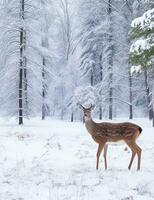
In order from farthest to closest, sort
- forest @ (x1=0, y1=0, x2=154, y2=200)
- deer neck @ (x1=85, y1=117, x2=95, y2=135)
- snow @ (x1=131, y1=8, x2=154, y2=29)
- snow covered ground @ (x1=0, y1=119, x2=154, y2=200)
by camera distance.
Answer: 1. snow @ (x1=131, y1=8, x2=154, y2=29)
2. deer neck @ (x1=85, y1=117, x2=95, y2=135)
3. forest @ (x1=0, y1=0, x2=154, y2=200)
4. snow covered ground @ (x1=0, y1=119, x2=154, y2=200)

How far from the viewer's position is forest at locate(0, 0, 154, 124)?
85.9ft

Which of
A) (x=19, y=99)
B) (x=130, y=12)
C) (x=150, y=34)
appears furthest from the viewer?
(x=130, y=12)

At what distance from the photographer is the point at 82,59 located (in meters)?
34.7

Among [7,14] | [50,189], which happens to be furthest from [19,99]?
[50,189]

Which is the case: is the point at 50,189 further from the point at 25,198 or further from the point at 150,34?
the point at 150,34

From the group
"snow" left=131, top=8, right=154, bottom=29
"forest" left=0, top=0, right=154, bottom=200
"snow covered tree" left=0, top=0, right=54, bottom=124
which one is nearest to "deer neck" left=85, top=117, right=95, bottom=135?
"forest" left=0, top=0, right=154, bottom=200

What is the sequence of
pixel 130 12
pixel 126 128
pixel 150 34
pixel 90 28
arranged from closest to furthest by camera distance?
pixel 126 128 → pixel 150 34 → pixel 130 12 → pixel 90 28

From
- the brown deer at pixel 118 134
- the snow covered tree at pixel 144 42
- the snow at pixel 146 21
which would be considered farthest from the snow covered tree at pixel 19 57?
the brown deer at pixel 118 134

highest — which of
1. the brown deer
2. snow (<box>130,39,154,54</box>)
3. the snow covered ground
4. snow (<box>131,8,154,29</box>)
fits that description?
snow (<box>131,8,154,29</box>)

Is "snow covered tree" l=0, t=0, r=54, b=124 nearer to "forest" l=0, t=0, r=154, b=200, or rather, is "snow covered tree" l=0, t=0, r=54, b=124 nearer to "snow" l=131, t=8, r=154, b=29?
"forest" l=0, t=0, r=154, b=200

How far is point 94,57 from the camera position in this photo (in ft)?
112

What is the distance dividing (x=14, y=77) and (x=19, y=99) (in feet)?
5.52

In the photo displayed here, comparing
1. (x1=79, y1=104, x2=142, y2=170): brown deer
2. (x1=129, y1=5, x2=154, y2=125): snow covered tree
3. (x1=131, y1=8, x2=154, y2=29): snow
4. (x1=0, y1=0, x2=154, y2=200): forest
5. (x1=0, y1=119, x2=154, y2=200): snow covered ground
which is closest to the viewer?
(x1=0, y1=119, x2=154, y2=200): snow covered ground

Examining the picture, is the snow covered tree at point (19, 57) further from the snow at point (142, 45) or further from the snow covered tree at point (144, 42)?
the snow at point (142, 45)
